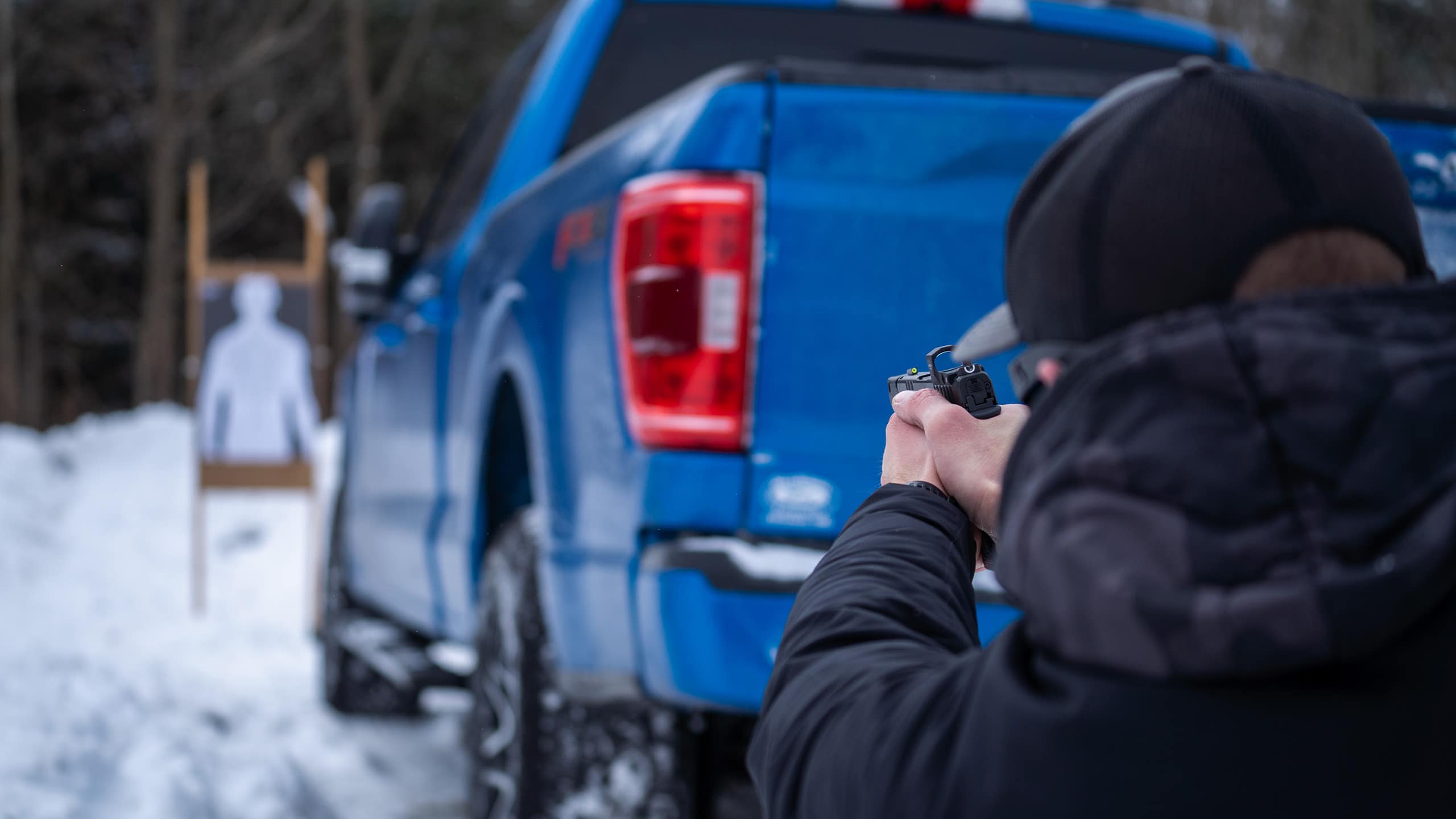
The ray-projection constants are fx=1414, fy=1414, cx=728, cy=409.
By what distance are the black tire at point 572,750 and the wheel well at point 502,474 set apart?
0.49 meters

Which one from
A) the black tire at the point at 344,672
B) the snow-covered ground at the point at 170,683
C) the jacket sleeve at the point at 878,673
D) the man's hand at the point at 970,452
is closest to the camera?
the jacket sleeve at the point at 878,673

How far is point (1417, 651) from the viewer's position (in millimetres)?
875

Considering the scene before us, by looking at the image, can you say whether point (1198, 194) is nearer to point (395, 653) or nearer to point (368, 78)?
point (395, 653)

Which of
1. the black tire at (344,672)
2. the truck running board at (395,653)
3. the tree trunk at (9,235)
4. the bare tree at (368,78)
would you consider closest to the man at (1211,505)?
the truck running board at (395,653)

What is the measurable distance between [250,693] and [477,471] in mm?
3279

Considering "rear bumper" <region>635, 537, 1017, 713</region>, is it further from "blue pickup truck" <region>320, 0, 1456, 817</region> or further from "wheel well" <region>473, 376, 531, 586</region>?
"wheel well" <region>473, 376, 531, 586</region>

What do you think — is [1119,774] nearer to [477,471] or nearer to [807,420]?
[807,420]

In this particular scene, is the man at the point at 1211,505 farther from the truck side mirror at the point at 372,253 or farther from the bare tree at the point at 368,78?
the bare tree at the point at 368,78

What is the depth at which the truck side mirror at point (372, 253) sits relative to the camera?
481 centimetres

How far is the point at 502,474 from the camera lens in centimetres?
352

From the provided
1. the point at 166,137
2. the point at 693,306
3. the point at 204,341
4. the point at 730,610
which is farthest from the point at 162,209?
the point at 730,610

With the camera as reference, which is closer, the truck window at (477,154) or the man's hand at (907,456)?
the man's hand at (907,456)

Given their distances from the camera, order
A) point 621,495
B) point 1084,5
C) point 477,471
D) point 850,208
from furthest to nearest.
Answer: point 1084,5 → point 477,471 → point 621,495 → point 850,208

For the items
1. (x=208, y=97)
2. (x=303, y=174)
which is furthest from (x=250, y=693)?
(x=303, y=174)
